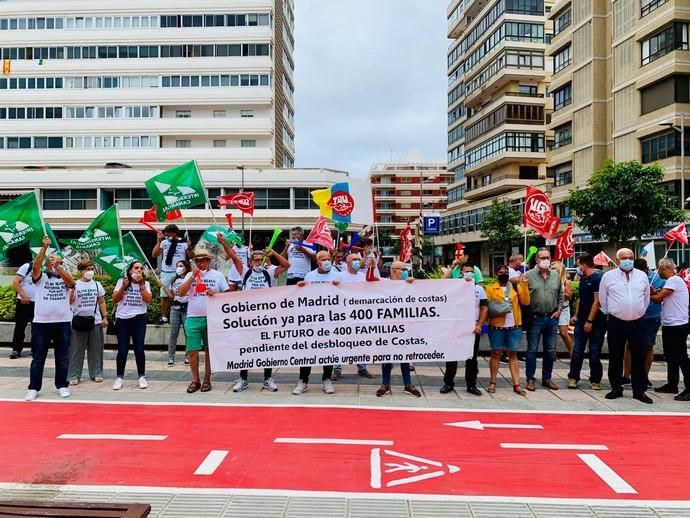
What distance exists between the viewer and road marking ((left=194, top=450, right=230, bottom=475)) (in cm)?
533

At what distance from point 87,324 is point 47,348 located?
85 centimetres

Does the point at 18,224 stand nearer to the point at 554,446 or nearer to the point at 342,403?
the point at 342,403

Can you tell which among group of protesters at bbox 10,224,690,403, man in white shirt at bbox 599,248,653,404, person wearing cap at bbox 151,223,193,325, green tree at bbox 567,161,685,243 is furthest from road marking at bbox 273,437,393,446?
green tree at bbox 567,161,685,243

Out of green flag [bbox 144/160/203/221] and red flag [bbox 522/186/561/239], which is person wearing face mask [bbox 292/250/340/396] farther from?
red flag [bbox 522/186/561/239]

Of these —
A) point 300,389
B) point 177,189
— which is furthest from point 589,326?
point 177,189

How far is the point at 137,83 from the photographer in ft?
179

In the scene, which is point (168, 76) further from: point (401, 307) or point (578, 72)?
point (401, 307)

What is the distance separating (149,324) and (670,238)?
10.9 m

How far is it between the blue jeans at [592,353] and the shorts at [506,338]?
1.11 m

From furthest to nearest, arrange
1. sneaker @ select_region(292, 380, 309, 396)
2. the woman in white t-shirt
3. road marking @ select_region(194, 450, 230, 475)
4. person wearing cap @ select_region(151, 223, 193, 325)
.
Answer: person wearing cap @ select_region(151, 223, 193, 325) < the woman in white t-shirt < sneaker @ select_region(292, 380, 309, 396) < road marking @ select_region(194, 450, 230, 475)

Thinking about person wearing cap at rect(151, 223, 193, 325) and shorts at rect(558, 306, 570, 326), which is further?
person wearing cap at rect(151, 223, 193, 325)

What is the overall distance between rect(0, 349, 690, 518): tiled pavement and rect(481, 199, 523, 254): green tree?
4160 cm

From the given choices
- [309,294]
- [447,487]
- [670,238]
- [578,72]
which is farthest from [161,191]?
[578,72]

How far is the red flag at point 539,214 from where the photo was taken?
42.1 ft
